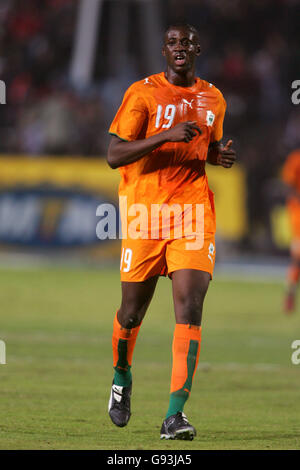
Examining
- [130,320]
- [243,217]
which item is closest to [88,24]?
[243,217]

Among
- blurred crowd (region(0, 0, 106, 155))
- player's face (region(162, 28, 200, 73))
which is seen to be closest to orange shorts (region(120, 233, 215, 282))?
player's face (region(162, 28, 200, 73))

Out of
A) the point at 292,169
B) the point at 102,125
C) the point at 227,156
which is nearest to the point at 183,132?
the point at 227,156

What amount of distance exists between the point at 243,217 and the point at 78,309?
791 centimetres

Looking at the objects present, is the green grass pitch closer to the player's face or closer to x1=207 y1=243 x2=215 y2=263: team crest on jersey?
x1=207 y1=243 x2=215 y2=263: team crest on jersey

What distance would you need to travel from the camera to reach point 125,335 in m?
6.80

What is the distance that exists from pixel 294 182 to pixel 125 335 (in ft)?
30.8

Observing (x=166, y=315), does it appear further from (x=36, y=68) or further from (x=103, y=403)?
(x=36, y=68)

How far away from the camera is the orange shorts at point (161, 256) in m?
6.37

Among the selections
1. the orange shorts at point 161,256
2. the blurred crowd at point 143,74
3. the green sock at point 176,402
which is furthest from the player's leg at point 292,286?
the green sock at point 176,402

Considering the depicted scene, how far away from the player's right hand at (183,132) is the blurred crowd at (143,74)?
50.1 feet

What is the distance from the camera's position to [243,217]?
21344mm

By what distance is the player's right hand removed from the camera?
605 cm

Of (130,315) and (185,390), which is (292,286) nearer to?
(130,315)

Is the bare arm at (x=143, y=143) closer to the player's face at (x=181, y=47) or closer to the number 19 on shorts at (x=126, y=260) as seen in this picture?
the player's face at (x=181, y=47)
